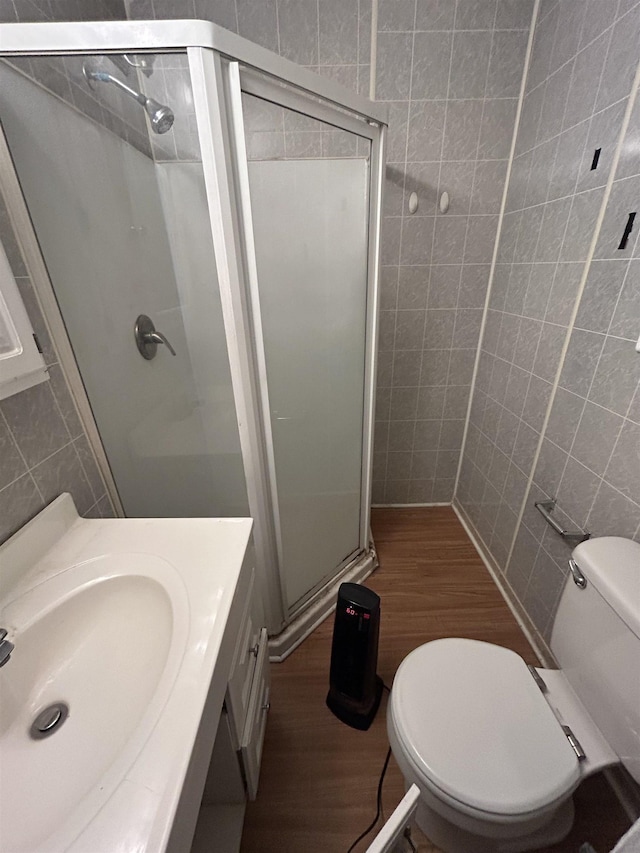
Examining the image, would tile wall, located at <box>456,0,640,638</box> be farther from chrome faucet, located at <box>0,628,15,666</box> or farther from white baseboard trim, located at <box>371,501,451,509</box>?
chrome faucet, located at <box>0,628,15,666</box>

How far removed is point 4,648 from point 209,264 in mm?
909

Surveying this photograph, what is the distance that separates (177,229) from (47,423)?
747mm

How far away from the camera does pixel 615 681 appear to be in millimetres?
726

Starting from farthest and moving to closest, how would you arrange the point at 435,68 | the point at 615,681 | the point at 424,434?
the point at 424,434, the point at 435,68, the point at 615,681

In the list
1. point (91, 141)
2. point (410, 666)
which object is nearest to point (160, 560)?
point (410, 666)

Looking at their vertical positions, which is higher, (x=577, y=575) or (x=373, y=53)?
(x=373, y=53)

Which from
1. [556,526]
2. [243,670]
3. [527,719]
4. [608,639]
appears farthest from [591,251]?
[243,670]

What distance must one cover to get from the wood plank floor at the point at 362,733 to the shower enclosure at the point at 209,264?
0.25m

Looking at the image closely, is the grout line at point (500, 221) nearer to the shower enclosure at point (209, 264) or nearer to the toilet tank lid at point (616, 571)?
the shower enclosure at point (209, 264)

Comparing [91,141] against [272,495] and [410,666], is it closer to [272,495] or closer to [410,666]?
[272,495]

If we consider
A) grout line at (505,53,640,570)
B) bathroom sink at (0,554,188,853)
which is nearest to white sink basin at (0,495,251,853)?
bathroom sink at (0,554,188,853)

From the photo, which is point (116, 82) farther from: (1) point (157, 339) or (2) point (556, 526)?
(2) point (556, 526)

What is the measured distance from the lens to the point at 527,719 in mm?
812

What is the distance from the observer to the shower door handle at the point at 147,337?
120 centimetres
